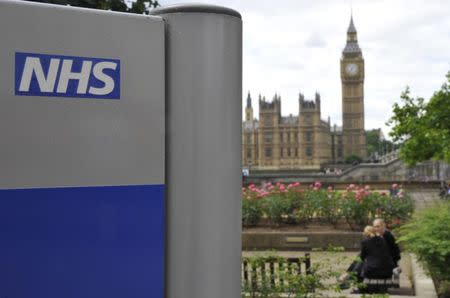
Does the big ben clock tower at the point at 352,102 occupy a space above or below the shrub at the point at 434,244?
above

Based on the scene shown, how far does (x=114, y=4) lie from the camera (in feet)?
23.1

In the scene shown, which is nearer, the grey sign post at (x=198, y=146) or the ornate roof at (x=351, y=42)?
the grey sign post at (x=198, y=146)

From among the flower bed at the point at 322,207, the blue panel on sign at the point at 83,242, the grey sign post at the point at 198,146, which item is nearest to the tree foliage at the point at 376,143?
the flower bed at the point at 322,207

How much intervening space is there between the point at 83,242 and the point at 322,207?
1444cm

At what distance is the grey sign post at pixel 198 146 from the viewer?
6.25 ft

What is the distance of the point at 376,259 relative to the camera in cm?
873

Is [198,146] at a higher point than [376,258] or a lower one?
higher

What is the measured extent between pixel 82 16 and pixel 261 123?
123 meters

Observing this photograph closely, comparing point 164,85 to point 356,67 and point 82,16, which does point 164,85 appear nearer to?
Result: point 82,16

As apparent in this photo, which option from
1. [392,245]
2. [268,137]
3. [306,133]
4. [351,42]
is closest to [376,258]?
[392,245]

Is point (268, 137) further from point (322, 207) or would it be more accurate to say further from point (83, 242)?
point (83, 242)

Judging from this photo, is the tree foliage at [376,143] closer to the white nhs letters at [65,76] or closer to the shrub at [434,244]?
the shrub at [434,244]

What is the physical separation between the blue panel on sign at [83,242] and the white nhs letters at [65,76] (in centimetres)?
27

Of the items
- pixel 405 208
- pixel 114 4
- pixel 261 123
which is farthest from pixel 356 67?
pixel 114 4
